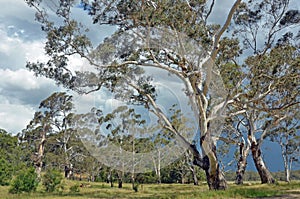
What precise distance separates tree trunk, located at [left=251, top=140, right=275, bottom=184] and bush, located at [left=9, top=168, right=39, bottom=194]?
13027 mm

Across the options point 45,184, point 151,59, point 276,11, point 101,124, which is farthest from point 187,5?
point 101,124

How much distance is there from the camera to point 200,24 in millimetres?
14312

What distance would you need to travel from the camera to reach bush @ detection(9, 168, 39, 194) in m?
14.1

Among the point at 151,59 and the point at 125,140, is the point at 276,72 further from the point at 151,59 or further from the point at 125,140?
the point at 125,140

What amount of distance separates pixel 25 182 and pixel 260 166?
13629mm

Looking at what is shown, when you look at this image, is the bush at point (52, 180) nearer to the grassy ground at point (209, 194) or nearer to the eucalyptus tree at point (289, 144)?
the grassy ground at point (209, 194)

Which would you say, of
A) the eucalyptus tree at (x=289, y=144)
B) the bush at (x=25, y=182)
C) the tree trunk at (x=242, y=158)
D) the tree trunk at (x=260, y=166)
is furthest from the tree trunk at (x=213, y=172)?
the eucalyptus tree at (x=289, y=144)

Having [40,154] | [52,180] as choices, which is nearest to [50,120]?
[40,154]

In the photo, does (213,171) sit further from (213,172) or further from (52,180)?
(52,180)

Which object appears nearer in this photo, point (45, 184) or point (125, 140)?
point (45, 184)

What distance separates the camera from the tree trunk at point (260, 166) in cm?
1956

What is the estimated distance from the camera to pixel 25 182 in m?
14.5

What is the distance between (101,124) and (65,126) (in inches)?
337

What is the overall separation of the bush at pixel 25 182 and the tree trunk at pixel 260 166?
13027mm
